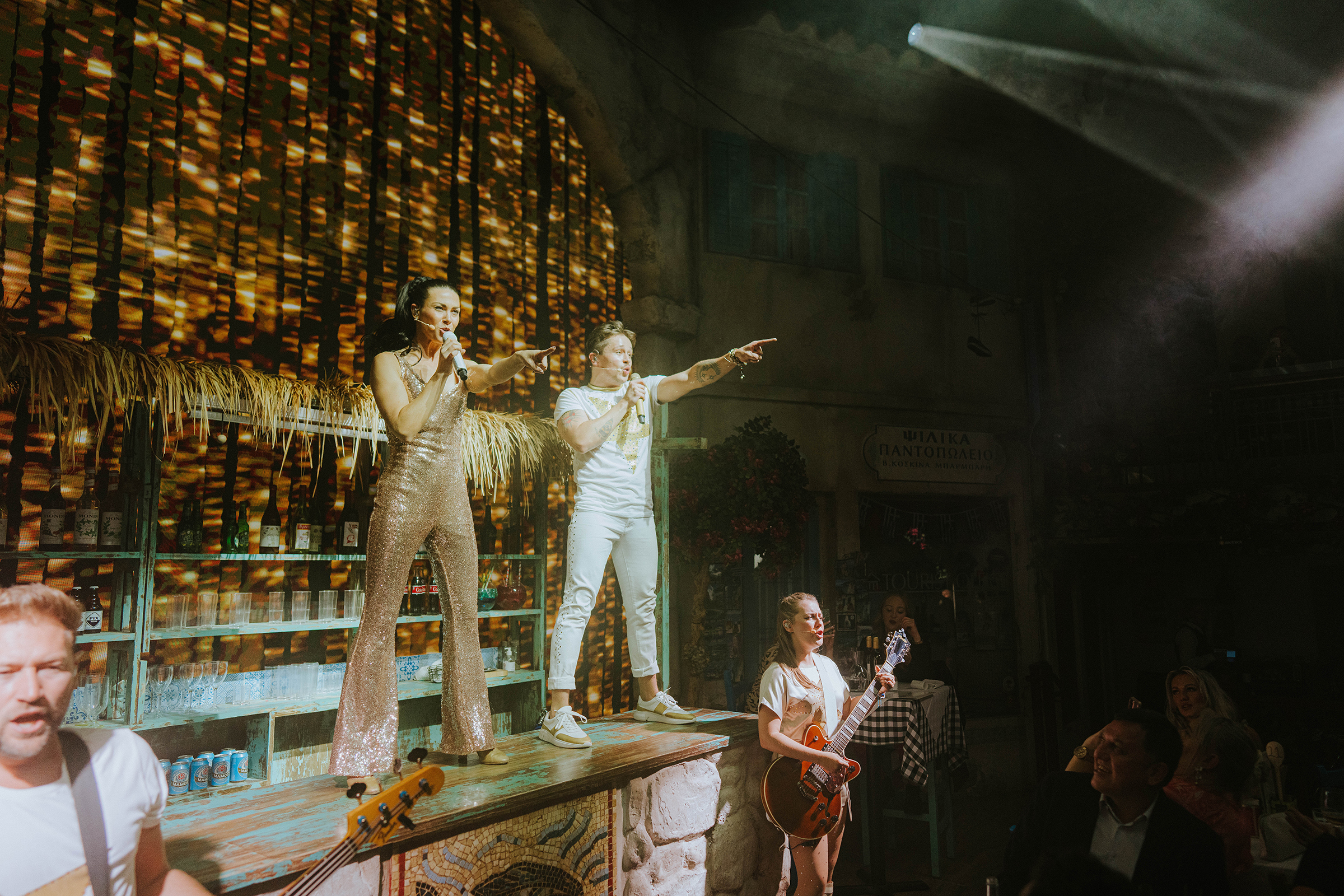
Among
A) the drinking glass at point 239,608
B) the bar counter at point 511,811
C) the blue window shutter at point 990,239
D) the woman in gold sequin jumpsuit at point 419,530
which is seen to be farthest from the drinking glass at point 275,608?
the blue window shutter at point 990,239

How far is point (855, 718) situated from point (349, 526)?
3010 mm

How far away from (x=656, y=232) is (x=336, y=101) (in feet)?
8.77

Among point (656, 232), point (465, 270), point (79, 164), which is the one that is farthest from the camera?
point (656, 232)

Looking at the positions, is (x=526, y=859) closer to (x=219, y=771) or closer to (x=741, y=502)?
(x=219, y=771)

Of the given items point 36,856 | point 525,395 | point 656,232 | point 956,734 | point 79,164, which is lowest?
point 956,734

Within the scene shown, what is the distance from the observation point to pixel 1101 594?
32.0 feet

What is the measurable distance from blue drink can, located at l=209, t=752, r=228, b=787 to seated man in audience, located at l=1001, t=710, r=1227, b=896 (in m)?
3.53

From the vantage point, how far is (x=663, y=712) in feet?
14.8

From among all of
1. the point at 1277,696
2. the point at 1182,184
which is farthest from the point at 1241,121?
the point at 1277,696

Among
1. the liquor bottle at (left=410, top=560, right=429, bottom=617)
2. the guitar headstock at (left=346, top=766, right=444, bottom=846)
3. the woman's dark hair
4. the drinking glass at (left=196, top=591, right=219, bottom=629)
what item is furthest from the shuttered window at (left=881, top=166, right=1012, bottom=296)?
the guitar headstock at (left=346, top=766, right=444, bottom=846)

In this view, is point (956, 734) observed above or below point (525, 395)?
below

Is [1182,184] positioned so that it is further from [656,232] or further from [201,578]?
[201,578]

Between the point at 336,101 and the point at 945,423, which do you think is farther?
the point at 945,423

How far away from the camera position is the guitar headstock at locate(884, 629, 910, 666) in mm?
4410
